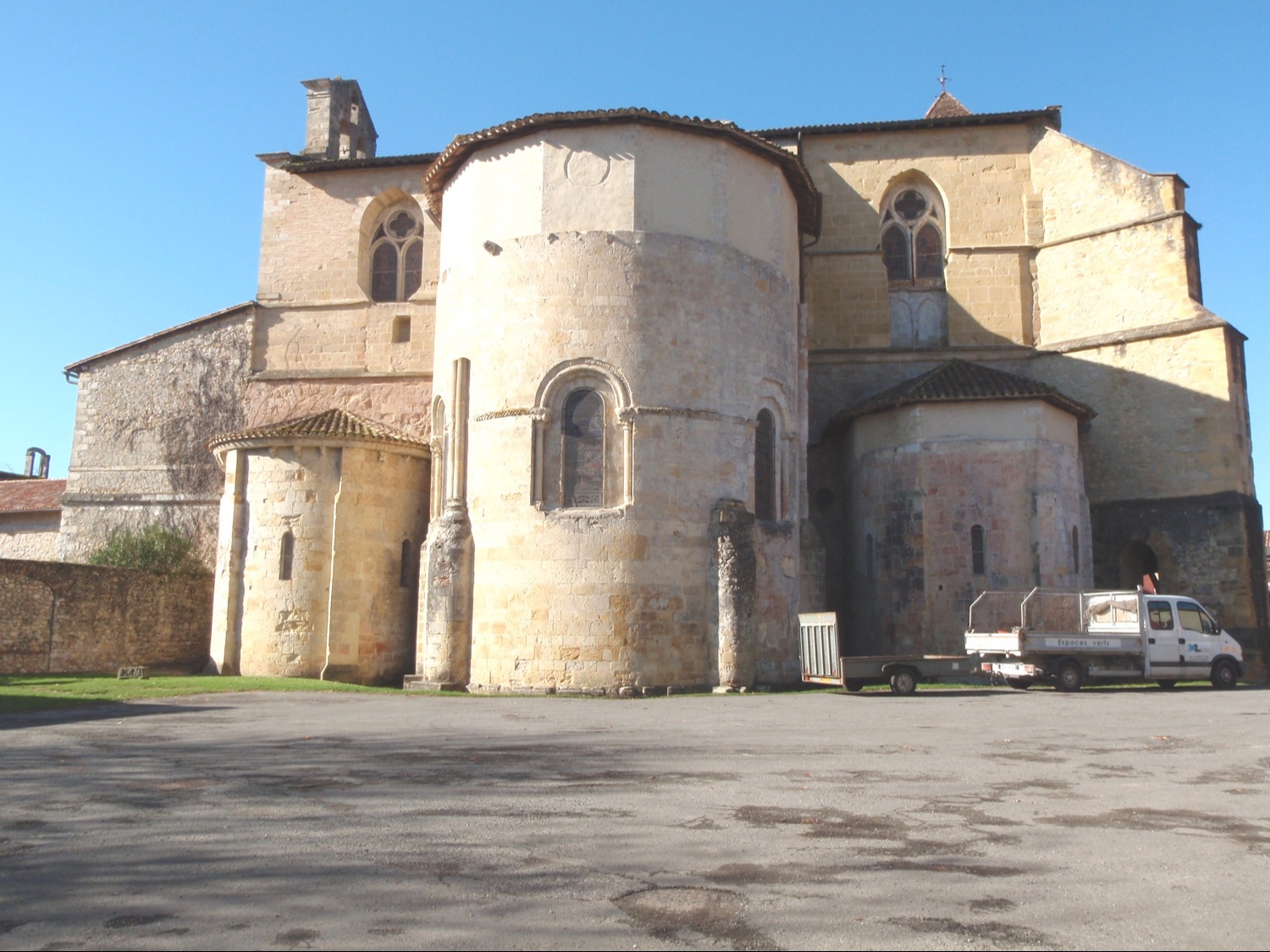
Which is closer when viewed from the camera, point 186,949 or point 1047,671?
point 186,949

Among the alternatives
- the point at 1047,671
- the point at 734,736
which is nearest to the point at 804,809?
the point at 734,736

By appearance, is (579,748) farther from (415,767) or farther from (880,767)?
(880,767)

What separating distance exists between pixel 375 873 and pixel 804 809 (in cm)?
317

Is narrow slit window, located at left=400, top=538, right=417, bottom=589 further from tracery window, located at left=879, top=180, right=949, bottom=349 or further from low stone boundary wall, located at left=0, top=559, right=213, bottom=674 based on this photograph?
tracery window, located at left=879, top=180, right=949, bottom=349

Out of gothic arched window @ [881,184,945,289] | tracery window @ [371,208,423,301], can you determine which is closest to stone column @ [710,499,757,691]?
gothic arched window @ [881,184,945,289]

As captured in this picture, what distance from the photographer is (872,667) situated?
18.4 meters

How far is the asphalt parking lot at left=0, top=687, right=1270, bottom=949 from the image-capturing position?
486 centimetres

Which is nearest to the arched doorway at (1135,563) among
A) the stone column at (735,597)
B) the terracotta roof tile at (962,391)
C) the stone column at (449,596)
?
the terracotta roof tile at (962,391)

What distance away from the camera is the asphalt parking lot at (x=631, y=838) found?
4.86 meters

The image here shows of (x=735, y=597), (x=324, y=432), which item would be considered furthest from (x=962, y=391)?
(x=324, y=432)

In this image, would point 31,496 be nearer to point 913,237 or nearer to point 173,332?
point 173,332

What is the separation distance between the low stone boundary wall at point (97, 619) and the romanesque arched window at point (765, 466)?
14199 millimetres

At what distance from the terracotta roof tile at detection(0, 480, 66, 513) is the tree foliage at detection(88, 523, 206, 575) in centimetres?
780

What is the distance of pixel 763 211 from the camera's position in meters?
21.6
